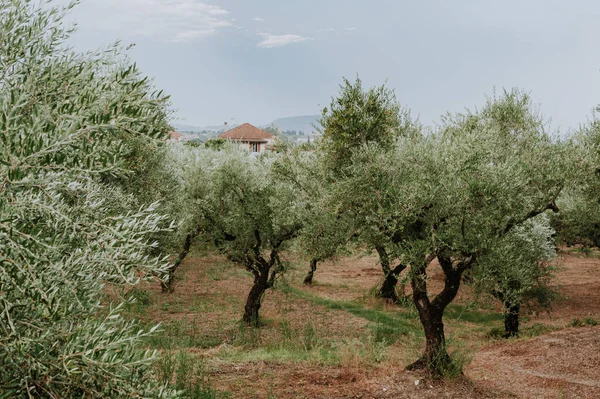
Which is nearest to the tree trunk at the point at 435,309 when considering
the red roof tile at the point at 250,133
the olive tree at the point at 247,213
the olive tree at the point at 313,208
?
the olive tree at the point at 313,208

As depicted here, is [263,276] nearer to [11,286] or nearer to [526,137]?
[526,137]

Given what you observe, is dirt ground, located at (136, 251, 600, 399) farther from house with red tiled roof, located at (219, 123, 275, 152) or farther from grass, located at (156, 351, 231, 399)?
house with red tiled roof, located at (219, 123, 275, 152)

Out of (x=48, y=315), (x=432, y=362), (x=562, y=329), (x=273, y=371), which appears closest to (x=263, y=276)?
(x=273, y=371)

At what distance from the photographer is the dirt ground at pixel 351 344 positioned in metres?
13.2

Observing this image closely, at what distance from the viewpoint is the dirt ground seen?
13.2 m

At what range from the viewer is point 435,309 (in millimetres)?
14656

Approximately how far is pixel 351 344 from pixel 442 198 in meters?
6.84

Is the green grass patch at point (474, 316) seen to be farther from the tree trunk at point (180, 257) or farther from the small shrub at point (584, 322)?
the tree trunk at point (180, 257)

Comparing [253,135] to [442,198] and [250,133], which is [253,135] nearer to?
[250,133]

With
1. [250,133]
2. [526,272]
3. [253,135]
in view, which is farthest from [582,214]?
[250,133]

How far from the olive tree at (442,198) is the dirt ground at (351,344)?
6.09 ft

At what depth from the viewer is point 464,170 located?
41.2 feet

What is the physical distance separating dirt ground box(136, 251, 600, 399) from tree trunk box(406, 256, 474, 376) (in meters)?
0.57

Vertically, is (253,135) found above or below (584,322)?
above
